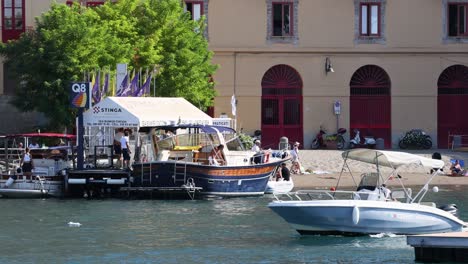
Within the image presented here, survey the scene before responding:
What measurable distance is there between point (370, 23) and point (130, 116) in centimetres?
2240

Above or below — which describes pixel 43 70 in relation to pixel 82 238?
above

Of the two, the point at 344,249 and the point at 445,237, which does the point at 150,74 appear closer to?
the point at 344,249

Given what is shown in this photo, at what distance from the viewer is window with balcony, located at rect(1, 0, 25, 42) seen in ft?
184

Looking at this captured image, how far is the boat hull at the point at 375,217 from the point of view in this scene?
92.3ft

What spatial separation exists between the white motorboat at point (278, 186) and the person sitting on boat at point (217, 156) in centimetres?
267

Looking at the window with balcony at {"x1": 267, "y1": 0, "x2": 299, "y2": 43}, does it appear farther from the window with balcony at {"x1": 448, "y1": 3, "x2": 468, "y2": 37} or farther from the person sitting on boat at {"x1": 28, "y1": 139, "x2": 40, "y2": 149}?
the person sitting on boat at {"x1": 28, "y1": 139, "x2": 40, "y2": 149}

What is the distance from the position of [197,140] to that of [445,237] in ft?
60.9

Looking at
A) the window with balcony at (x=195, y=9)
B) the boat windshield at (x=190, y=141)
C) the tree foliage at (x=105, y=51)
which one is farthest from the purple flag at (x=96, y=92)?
the window with balcony at (x=195, y=9)

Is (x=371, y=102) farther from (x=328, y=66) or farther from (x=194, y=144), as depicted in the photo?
(x=194, y=144)

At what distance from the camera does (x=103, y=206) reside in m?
37.5

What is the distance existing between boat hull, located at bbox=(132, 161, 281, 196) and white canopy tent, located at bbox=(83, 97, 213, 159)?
1.79 metres

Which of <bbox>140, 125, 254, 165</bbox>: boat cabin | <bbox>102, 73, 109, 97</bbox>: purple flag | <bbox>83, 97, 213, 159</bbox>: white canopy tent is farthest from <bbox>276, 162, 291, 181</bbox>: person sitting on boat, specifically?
<bbox>102, 73, 109, 97</bbox>: purple flag

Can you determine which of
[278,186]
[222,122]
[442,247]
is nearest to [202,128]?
[278,186]

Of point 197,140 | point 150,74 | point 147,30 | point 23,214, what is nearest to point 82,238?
point 23,214
